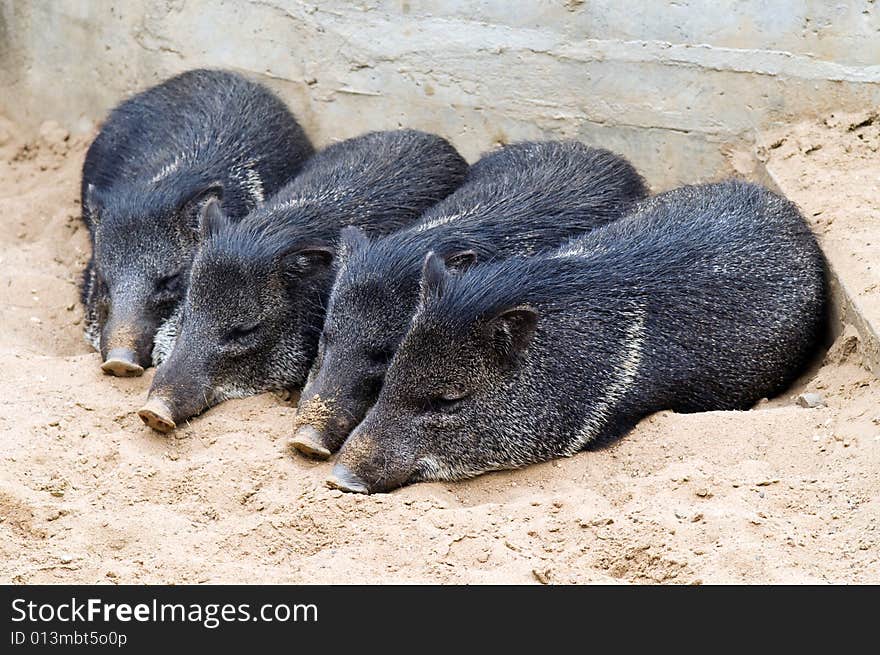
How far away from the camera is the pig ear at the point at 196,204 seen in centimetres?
629

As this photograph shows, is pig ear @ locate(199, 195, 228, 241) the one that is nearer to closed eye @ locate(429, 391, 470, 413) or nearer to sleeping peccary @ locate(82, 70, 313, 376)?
sleeping peccary @ locate(82, 70, 313, 376)

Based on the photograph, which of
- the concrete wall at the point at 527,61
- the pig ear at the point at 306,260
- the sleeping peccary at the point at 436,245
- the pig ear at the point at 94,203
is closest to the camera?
the sleeping peccary at the point at 436,245

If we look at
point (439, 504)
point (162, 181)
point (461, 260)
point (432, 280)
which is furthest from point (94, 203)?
point (439, 504)

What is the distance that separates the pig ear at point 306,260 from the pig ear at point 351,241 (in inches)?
6.3

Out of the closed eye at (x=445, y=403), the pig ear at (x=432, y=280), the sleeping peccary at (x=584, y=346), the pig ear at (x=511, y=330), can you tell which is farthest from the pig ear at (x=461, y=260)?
the closed eye at (x=445, y=403)

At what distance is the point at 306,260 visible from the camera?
579 cm

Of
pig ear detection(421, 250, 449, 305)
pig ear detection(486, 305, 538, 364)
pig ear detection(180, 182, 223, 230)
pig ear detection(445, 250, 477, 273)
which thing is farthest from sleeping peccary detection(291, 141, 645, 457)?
pig ear detection(180, 182, 223, 230)

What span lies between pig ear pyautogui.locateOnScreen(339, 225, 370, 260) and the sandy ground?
0.68 metres

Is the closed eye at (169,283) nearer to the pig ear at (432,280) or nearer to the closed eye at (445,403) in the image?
the pig ear at (432,280)

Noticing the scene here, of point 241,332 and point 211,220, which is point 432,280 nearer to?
point 241,332

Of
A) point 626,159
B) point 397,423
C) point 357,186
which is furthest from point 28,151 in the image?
point 397,423

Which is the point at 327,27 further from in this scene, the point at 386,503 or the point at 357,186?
the point at 386,503

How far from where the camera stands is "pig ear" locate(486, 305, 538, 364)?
486cm

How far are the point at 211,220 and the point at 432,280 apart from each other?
4.46ft
